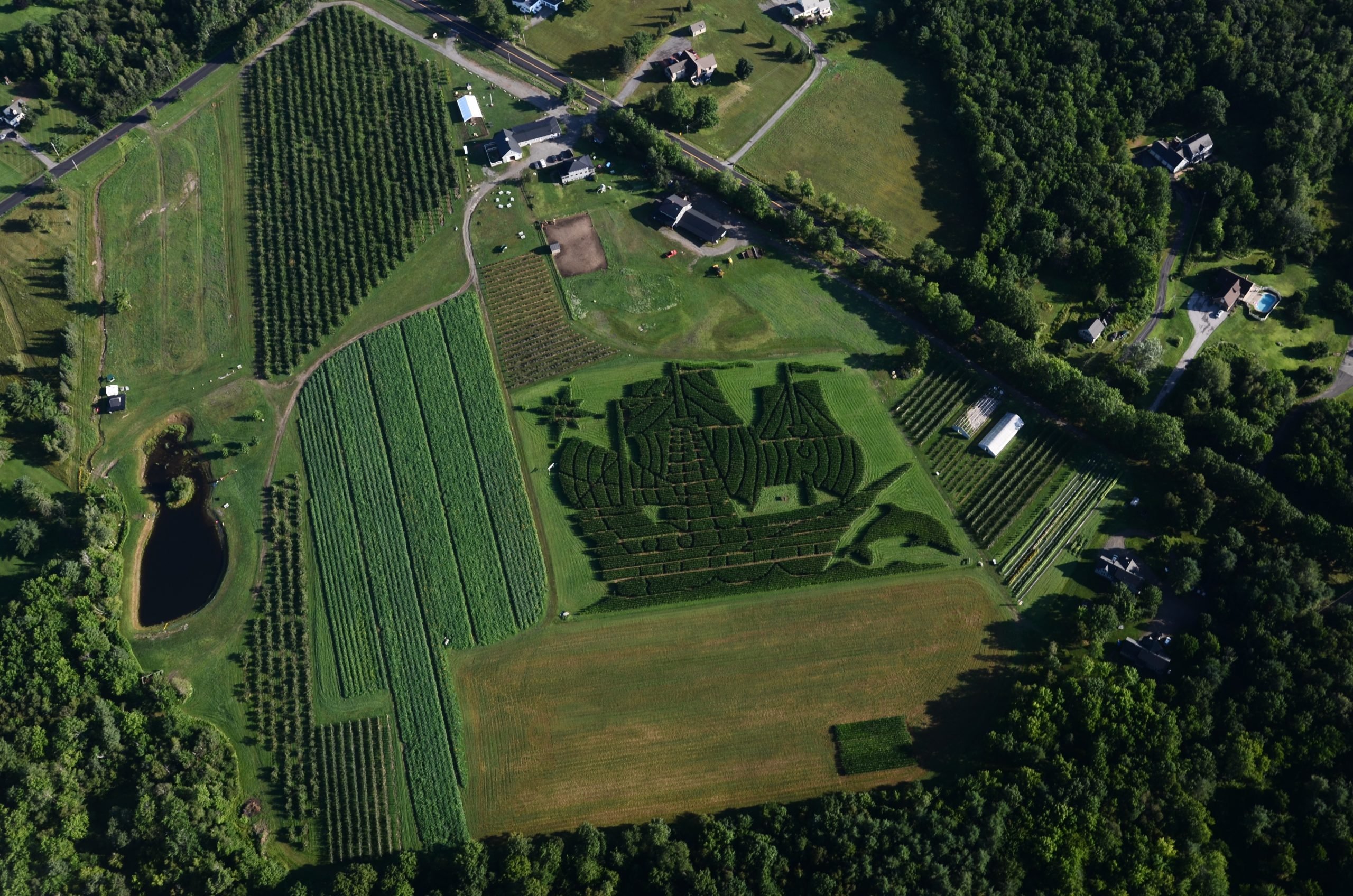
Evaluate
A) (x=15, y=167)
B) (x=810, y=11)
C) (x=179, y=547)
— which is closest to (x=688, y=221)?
(x=810, y=11)

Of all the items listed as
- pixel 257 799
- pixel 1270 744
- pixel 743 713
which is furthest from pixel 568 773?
pixel 1270 744

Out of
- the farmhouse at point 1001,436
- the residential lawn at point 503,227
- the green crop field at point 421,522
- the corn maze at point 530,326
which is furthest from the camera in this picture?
the residential lawn at point 503,227

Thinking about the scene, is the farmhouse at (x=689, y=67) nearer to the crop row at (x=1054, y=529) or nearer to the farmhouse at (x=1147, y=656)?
the crop row at (x=1054, y=529)

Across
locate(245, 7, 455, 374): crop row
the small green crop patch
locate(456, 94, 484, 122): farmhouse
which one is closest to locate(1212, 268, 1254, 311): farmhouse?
the small green crop patch

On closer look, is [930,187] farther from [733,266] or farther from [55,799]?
[55,799]

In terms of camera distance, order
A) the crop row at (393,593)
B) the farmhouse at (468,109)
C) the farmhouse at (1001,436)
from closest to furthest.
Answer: the crop row at (393,593)
the farmhouse at (1001,436)
the farmhouse at (468,109)

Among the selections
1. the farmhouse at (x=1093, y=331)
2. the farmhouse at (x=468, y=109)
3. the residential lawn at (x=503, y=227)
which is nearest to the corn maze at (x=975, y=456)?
the farmhouse at (x=1093, y=331)

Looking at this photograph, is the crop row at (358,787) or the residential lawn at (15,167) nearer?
the crop row at (358,787)
